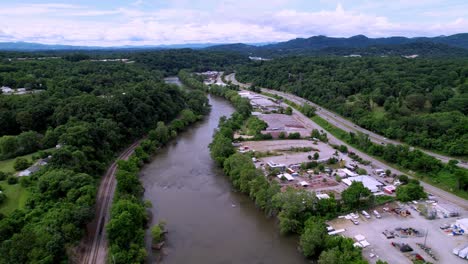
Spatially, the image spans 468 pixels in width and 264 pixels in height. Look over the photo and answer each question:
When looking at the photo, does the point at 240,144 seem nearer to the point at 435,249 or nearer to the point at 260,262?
the point at 260,262

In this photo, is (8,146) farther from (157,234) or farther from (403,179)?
(403,179)

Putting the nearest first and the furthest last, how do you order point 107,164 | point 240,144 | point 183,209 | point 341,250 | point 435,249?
1. point 341,250
2. point 435,249
3. point 183,209
4. point 107,164
5. point 240,144

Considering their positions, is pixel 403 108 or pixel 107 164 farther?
pixel 403 108

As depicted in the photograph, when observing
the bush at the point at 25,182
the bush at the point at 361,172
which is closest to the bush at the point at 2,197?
the bush at the point at 25,182

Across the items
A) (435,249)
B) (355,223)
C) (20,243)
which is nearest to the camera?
(20,243)

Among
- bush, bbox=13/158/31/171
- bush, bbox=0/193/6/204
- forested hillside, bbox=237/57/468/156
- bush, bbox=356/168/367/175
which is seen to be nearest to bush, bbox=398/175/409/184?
bush, bbox=356/168/367/175

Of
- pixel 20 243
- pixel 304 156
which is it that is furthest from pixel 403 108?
pixel 20 243

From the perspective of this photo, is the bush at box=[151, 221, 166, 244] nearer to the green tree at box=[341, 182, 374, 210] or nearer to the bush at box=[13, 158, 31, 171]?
the bush at box=[13, 158, 31, 171]

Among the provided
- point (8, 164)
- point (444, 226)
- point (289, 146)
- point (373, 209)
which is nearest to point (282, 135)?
point (289, 146)
